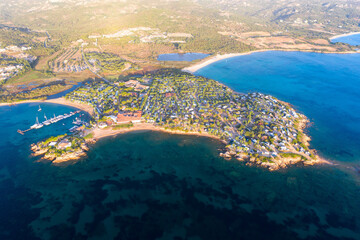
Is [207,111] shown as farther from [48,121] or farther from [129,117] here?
[48,121]

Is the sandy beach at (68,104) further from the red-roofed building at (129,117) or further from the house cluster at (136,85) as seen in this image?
the house cluster at (136,85)

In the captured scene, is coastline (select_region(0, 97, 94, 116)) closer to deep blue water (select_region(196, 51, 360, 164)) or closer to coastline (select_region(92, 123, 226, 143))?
coastline (select_region(92, 123, 226, 143))

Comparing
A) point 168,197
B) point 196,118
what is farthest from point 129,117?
point 168,197

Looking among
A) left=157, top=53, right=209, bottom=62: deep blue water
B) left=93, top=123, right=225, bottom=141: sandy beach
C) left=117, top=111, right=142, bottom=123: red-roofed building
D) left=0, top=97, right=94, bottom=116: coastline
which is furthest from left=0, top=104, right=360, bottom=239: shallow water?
left=157, top=53, right=209, bottom=62: deep blue water

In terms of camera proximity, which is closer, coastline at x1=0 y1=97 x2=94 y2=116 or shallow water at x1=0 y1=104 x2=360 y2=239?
shallow water at x1=0 y1=104 x2=360 y2=239

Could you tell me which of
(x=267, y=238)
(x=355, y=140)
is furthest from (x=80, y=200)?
(x=355, y=140)

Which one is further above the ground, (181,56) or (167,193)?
(181,56)
